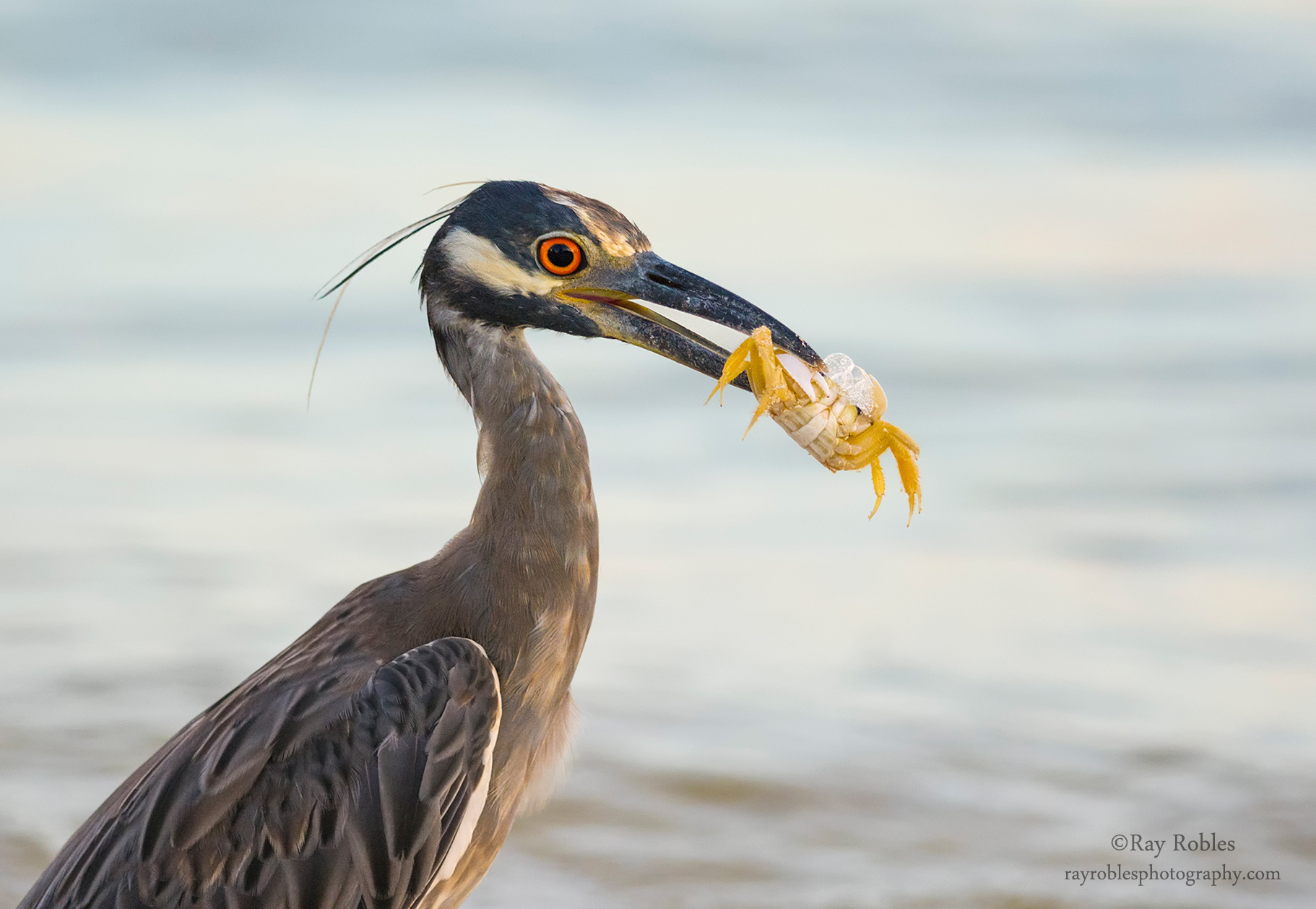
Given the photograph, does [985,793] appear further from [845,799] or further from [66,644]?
[66,644]

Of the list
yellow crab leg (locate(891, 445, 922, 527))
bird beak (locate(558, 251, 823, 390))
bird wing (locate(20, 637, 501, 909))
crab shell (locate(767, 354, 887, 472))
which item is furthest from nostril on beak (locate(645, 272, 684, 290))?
bird wing (locate(20, 637, 501, 909))

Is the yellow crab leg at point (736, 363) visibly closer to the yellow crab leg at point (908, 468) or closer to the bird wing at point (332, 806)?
the yellow crab leg at point (908, 468)

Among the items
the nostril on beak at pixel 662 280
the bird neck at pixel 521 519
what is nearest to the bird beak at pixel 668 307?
the nostril on beak at pixel 662 280

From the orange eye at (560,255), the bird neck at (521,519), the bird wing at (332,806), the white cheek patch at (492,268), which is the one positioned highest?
the orange eye at (560,255)

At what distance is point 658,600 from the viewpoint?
914cm

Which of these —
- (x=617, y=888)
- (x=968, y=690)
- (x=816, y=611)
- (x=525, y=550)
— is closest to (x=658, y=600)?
(x=816, y=611)

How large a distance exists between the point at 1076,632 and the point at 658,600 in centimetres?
214

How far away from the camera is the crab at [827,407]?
5.10m

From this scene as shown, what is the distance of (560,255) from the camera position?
5.22 meters

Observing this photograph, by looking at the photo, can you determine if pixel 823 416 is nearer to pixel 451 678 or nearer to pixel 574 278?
pixel 574 278

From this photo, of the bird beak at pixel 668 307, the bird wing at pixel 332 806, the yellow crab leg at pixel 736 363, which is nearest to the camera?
the bird wing at pixel 332 806

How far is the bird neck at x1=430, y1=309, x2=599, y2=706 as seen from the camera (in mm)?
5277

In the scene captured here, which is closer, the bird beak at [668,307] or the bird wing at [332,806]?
the bird wing at [332,806]

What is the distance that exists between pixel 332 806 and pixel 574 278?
1657 millimetres
